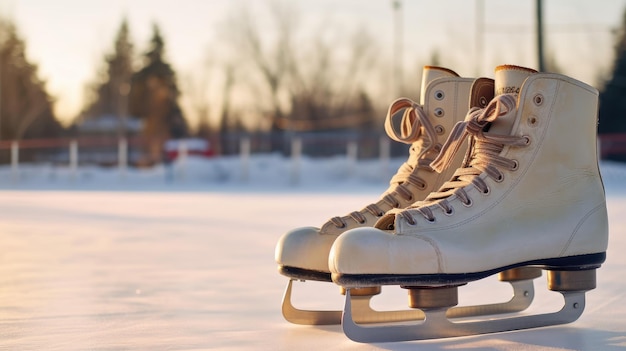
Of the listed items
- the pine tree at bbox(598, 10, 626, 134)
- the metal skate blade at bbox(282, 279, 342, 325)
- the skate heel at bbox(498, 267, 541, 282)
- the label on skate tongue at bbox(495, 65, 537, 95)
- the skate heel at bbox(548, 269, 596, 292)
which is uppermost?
the pine tree at bbox(598, 10, 626, 134)

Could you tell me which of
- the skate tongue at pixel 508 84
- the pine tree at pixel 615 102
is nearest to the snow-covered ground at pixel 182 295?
the skate tongue at pixel 508 84

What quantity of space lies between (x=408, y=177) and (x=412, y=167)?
1.6 inches

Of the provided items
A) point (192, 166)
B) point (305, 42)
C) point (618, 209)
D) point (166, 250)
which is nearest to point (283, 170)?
point (192, 166)

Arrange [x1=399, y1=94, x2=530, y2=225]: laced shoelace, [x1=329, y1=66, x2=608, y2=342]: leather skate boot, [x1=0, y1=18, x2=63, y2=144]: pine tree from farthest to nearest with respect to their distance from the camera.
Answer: [x1=0, y1=18, x2=63, y2=144]: pine tree, [x1=399, y1=94, x2=530, y2=225]: laced shoelace, [x1=329, y1=66, x2=608, y2=342]: leather skate boot

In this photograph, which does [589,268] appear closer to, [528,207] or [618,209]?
[528,207]

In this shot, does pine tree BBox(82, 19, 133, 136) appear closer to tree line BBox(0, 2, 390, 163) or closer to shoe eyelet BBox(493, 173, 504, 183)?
tree line BBox(0, 2, 390, 163)

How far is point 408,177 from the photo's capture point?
5.90ft

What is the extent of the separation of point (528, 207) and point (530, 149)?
11cm

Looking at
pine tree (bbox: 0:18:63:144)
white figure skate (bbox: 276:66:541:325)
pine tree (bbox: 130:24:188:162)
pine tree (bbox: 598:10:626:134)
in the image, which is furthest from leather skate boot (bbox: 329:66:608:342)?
pine tree (bbox: 0:18:63:144)

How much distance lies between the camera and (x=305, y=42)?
3089cm

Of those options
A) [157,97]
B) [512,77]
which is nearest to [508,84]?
[512,77]

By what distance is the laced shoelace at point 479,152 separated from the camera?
5.22ft

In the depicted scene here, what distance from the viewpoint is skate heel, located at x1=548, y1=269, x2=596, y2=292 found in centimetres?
166

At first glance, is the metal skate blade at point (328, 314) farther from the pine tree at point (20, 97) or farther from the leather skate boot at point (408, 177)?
the pine tree at point (20, 97)
